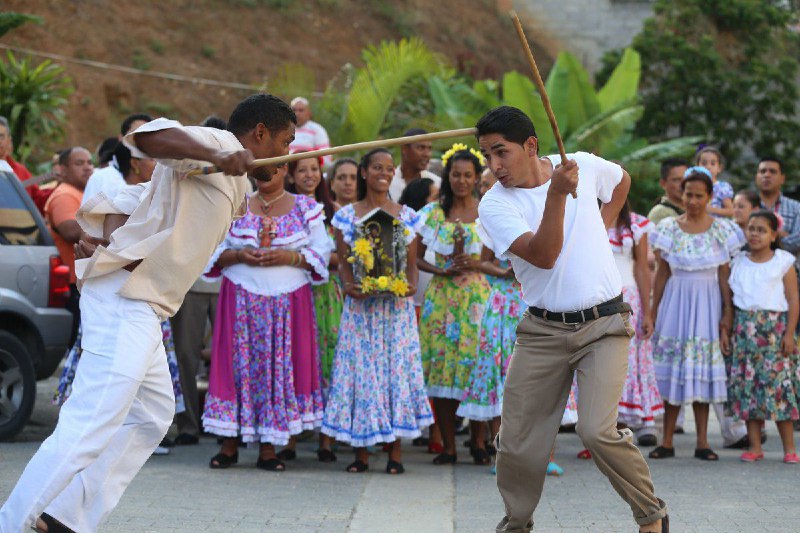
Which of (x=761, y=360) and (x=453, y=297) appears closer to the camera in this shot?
(x=453, y=297)

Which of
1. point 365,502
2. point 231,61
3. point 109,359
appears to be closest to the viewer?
point 109,359

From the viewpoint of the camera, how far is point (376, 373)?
8852 mm

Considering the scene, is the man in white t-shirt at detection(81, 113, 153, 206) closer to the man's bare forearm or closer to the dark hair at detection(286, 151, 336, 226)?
the dark hair at detection(286, 151, 336, 226)

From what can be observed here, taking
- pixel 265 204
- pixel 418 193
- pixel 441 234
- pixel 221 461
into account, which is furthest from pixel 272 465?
pixel 418 193

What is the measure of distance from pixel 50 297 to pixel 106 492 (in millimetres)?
4628

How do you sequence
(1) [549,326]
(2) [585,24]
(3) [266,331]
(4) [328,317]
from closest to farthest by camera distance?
(1) [549,326] < (3) [266,331] < (4) [328,317] < (2) [585,24]

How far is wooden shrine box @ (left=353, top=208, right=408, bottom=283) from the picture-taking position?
8.85m

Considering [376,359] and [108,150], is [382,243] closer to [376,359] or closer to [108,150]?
[376,359]

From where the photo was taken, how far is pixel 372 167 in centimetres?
898

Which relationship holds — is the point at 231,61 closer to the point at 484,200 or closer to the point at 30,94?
the point at 30,94

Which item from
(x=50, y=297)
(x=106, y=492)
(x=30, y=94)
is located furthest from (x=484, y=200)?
(x=30, y=94)

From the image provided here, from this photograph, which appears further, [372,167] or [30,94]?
[30,94]

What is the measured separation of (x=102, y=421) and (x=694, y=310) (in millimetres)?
5762

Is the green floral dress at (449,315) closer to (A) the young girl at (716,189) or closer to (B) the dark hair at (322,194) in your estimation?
(B) the dark hair at (322,194)
